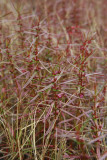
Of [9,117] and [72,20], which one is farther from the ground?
[72,20]

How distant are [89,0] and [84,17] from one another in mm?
937

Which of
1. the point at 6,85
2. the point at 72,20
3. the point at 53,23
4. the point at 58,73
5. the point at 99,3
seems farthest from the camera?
the point at 99,3

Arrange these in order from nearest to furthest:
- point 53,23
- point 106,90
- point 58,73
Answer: point 58,73
point 106,90
point 53,23

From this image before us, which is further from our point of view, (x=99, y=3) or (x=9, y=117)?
(x=99, y=3)

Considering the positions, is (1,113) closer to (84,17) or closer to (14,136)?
(14,136)

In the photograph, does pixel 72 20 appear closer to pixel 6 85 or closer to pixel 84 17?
pixel 84 17

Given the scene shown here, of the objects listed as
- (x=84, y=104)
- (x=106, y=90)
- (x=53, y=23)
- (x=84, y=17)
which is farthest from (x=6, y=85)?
(x=84, y=17)

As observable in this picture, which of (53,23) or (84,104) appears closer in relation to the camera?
(84,104)

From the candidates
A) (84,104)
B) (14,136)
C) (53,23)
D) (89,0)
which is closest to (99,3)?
(89,0)

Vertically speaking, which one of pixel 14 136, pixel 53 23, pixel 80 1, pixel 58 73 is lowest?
pixel 14 136

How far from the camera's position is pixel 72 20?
375cm

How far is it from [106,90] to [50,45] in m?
0.64

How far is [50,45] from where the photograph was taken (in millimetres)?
1833

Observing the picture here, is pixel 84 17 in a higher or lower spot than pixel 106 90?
higher
